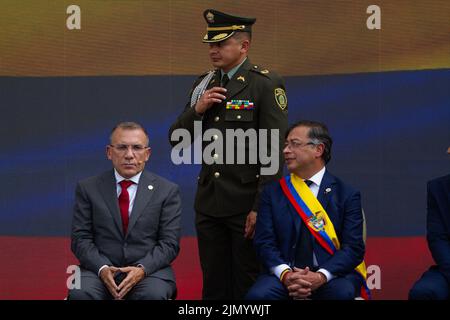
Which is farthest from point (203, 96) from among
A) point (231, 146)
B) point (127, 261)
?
point (127, 261)

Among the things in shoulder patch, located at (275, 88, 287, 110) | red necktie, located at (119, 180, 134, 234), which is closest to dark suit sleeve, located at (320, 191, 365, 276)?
shoulder patch, located at (275, 88, 287, 110)

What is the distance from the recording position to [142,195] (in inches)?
184

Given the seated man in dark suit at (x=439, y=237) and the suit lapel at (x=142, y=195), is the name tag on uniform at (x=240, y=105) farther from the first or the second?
the seated man in dark suit at (x=439, y=237)

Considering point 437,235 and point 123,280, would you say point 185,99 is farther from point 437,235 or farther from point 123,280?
point 437,235

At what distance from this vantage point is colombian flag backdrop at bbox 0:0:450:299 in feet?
19.1

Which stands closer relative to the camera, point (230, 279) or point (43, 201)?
point (230, 279)

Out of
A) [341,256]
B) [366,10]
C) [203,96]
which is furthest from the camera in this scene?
[366,10]

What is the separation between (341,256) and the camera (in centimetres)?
445

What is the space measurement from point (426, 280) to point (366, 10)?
1.91 m

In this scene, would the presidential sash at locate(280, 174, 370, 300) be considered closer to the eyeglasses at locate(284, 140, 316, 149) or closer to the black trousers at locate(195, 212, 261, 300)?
the eyeglasses at locate(284, 140, 316, 149)

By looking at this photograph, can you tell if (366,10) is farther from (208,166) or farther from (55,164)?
(55,164)

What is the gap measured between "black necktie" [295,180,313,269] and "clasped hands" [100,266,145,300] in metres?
0.70

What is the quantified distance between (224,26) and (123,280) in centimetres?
130

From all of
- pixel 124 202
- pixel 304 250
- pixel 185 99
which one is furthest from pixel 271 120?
pixel 185 99
